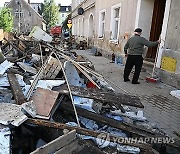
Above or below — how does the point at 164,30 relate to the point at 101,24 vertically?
below

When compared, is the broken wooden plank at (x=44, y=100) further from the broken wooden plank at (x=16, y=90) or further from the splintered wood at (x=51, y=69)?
the splintered wood at (x=51, y=69)

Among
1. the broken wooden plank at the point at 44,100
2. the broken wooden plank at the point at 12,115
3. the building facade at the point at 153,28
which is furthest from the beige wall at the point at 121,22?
the broken wooden plank at the point at 12,115

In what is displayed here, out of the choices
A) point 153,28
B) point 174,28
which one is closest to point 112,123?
point 174,28

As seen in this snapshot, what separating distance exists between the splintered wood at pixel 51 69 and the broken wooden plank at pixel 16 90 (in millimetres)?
697

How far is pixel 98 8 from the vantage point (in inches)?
586

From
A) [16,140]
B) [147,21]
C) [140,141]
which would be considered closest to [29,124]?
[16,140]

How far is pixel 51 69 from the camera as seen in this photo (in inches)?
174

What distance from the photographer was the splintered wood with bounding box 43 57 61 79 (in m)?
4.32

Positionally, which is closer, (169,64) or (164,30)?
(169,64)

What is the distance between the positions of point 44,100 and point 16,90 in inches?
23.2

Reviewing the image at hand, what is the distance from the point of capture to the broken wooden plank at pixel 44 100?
275 centimetres

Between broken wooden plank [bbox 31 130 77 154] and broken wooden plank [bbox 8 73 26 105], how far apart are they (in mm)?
1008

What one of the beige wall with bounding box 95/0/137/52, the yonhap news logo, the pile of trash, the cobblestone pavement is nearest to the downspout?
the cobblestone pavement

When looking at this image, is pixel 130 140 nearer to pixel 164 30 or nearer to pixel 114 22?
pixel 164 30
